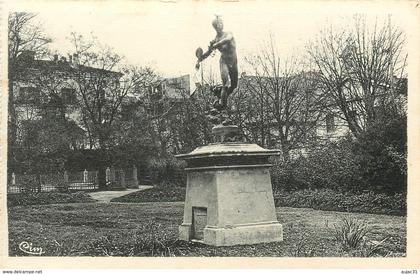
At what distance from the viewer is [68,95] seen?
21922mm

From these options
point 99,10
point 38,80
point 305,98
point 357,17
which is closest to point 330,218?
point 99,10

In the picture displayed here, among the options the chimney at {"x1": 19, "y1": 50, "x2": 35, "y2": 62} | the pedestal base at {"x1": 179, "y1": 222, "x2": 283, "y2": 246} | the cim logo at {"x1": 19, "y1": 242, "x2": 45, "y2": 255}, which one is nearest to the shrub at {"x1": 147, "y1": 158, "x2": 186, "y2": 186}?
the chimney at {"x1": 19, "y1": 50, "x2": 35, "y2": 62}

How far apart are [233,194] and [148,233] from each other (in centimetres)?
276

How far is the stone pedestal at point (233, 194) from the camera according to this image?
745 cm

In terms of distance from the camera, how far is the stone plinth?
24.4 feet

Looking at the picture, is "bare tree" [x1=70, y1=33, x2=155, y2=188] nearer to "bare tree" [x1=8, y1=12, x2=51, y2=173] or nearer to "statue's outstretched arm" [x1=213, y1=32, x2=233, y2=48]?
"bare tree" [x1=8, y1=12, x2=51, y2=173]

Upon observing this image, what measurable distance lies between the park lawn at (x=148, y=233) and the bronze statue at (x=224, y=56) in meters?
2.11

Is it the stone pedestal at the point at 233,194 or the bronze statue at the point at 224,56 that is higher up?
the bronze statue at the point at 224,56

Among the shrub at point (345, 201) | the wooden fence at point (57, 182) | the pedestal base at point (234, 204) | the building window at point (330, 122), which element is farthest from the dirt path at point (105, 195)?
the pedestal base at point (234, 204)

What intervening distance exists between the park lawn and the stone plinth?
0.60 ft

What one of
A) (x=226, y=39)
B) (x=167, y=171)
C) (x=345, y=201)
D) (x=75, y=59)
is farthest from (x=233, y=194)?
(x=75, y=59)

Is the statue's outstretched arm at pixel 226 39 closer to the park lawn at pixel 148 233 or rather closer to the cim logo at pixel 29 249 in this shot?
the park lawn at pixel 148 233

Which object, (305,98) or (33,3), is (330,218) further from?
(305,98)

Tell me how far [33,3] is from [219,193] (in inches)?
146
